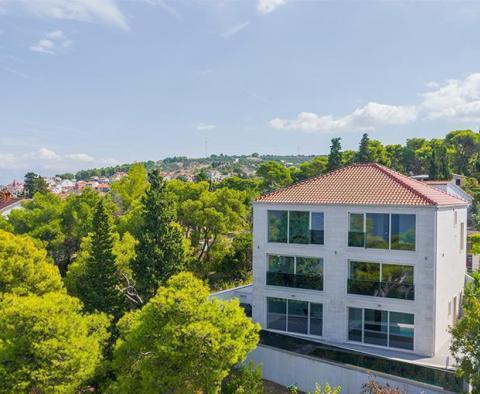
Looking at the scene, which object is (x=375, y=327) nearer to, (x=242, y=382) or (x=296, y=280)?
(x=296, y=280)

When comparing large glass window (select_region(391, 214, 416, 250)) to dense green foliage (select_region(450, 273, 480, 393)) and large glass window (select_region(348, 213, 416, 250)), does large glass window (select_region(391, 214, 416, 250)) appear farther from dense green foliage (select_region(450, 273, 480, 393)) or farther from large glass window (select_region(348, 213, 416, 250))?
dense green foliage (select_region(450, 273, 480, 393))

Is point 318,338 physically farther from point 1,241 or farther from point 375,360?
point 1,241

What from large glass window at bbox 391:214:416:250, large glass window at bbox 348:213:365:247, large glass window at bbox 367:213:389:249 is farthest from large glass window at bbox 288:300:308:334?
large glass window at bbox 391:214:416:250

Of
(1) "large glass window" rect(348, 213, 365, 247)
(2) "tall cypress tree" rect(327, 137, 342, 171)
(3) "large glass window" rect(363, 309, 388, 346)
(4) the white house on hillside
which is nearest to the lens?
(4) the white house on hillside

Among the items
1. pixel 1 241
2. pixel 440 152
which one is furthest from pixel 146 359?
pixel 440 152

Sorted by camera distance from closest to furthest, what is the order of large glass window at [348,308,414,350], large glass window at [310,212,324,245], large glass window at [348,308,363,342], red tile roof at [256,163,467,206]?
large glass window at [348,308,414,350]
red tile roof at [256,163,467,206]
large glass window at [348,308,363,342]
large glass window at [310,212,324,245]

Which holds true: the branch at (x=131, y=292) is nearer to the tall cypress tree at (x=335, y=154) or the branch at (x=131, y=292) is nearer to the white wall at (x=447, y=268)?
the white wall at (x=447, y=268)

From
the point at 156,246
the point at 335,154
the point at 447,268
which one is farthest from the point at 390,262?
the point at 335,154
